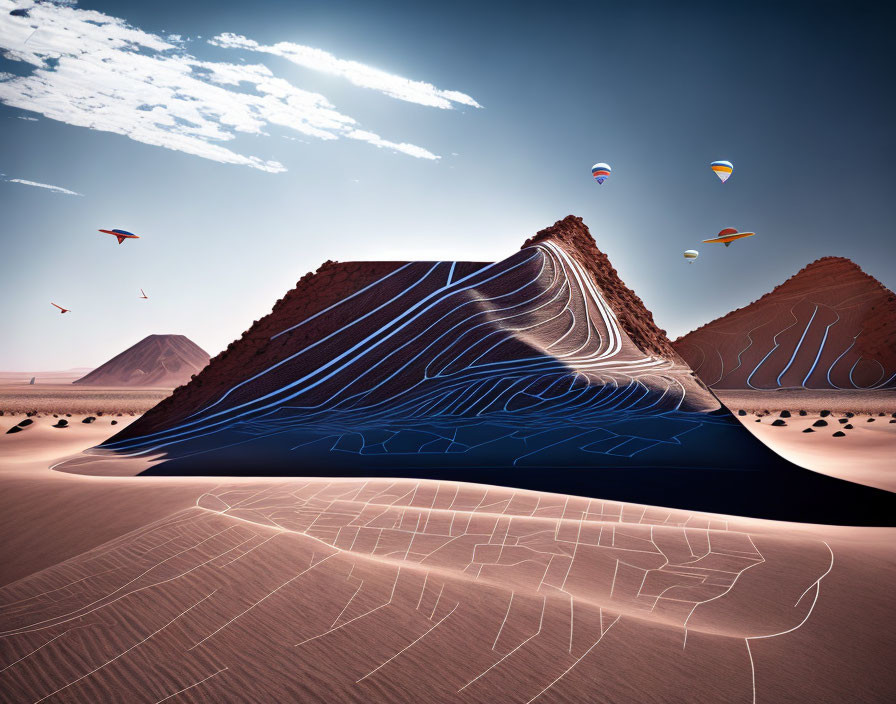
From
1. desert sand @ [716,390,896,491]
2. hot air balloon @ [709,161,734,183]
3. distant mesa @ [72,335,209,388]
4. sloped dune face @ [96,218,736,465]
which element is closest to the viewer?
desert sand @ [716,390,896,491]

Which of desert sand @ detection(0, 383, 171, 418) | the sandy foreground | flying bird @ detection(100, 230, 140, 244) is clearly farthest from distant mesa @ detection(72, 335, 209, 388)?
the sandy foreground

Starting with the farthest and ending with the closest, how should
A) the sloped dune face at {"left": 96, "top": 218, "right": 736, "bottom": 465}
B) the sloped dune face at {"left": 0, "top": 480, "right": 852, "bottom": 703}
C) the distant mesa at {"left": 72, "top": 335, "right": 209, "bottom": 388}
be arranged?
1. the distant mesa at {"left": 72, "top": 335, "right": 209, "bottom": 388}
2. the sloped dune face at {"left": 96, "top": 218, "right": 736, "bottom": 465}
3. the sloped dune face at {"left": 0, "top": 480, "right": 852, "bottom": 703}

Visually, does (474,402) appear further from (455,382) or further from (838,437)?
(838,437)

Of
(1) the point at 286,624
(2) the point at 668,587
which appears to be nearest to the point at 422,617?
(1) the point at 286,624

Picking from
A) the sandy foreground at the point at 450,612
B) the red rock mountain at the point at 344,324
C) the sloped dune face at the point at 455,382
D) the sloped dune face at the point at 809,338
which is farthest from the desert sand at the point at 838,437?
the sloped dune face at the point at 809,338

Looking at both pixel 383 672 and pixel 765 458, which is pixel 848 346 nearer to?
pixel 765 458

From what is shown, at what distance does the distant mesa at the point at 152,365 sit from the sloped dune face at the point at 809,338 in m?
66.8

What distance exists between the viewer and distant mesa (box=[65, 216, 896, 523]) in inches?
361

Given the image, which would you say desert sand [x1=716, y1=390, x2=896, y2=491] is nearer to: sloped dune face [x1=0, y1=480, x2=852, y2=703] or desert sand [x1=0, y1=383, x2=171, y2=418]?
sloped dune face [x1=0, y1=480, x2=852, y2=703]

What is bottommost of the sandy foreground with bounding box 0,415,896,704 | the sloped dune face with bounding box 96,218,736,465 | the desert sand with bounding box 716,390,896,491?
the desert sand with bounding box 716,390,896,491

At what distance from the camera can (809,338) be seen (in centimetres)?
3709

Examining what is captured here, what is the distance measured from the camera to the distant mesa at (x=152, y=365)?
80.6m

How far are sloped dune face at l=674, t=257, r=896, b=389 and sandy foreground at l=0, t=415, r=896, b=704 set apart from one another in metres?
34.8

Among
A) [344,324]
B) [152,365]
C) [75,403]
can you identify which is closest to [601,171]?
[344,324]
